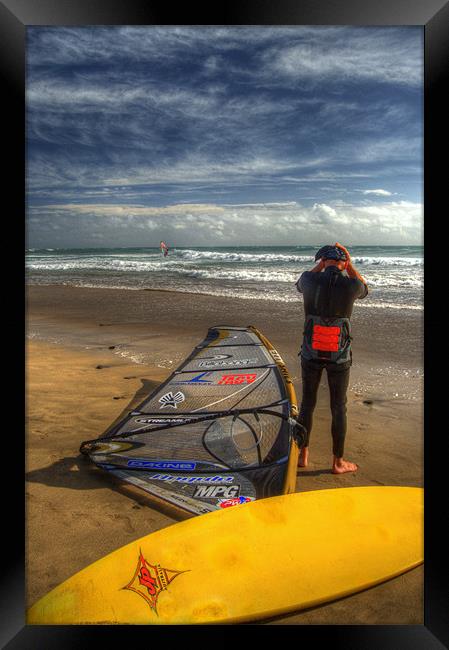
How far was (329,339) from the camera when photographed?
2.74 m

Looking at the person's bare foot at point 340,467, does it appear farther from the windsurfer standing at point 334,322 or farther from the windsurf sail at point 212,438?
the windsurf sail at point 212,438

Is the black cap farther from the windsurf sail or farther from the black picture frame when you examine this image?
the windsurf sail

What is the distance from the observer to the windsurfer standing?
8.95ft

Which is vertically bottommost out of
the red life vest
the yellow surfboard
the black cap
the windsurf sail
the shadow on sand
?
the yellow surfboard

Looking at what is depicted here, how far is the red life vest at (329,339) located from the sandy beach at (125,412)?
2.55 feet

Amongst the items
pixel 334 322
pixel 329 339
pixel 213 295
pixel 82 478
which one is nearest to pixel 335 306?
pixel 334 322

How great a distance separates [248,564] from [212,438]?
1227 millimetres

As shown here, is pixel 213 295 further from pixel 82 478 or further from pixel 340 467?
pixel 82 478

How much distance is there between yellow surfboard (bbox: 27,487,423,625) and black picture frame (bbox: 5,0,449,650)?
0.25 ft

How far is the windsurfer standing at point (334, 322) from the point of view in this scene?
273 cm

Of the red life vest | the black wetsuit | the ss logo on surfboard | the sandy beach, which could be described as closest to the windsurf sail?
the ss logo on surfboard

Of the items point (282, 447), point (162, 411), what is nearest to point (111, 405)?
point (162, 411)

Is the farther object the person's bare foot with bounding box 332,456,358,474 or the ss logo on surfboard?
the ss logo on surfboard
